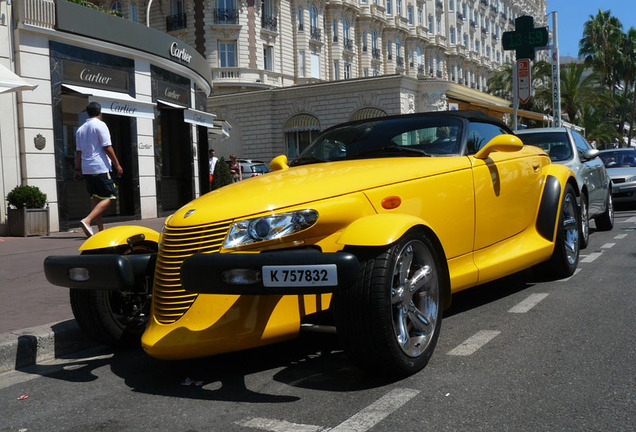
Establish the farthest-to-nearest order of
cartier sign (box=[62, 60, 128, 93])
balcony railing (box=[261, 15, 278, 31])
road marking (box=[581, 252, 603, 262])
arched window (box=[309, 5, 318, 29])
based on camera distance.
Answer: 1. arched window (box=[309, 5, 318, 29])
2. balcony railing (box=[261, 15, 278, 31])
3. cartier sign (box=[62, 60, 128, 93])
4. road marking (box=[581, 252, 603, 262])

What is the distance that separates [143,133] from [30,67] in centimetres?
368

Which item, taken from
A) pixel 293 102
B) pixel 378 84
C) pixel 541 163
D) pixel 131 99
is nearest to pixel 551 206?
pixel 541 163

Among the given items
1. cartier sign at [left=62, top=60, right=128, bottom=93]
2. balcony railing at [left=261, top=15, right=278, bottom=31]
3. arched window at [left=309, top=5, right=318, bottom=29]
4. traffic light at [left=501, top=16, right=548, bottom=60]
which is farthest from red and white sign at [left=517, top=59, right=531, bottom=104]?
arched window at [left=309, top=5, right=318, bottom=29]

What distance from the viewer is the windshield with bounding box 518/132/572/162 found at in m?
9.72

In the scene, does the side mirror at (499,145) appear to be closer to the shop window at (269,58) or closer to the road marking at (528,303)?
the road marking at (528,303)

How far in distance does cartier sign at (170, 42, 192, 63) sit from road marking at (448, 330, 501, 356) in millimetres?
14854

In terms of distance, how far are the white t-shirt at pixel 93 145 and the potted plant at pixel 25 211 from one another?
399 cm

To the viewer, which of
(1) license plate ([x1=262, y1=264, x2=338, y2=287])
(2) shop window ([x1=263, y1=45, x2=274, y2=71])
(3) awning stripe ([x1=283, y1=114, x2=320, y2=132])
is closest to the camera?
(1) license plate ([x1=262, y1=264, x2=338, y2=287])

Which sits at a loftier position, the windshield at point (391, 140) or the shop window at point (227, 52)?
the shop window at point (227, 52)

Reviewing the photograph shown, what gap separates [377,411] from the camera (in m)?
3.16

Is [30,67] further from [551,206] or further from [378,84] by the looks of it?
[378,84]

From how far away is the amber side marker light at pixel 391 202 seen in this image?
12.9ft

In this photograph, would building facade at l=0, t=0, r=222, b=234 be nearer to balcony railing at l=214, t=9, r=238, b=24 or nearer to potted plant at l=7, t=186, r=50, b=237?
potted plant at l=7, t=186, r=50, b=237

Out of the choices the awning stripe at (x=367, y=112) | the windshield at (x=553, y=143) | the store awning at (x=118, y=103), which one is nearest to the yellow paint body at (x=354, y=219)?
the windshield at (x=553, y=143)
